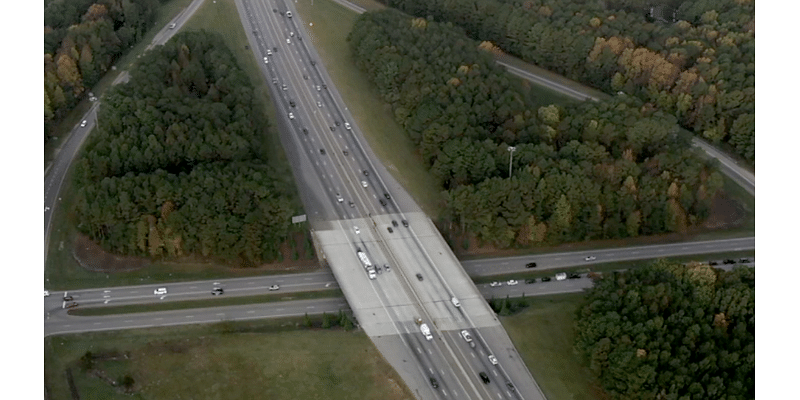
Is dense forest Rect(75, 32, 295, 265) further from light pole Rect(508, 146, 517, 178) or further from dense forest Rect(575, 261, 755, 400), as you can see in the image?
dense forest Rect(575, 261, 755, 400)

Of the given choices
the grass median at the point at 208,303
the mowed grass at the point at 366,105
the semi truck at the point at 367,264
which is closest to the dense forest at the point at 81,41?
the mowed grass at the point at 366,105

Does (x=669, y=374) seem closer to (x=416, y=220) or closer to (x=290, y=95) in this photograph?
(x=416, y=220)

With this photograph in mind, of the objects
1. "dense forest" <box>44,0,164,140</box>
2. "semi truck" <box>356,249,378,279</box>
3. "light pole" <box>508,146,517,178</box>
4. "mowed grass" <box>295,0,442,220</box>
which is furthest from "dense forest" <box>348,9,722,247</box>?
"dense forest" <box>44,0,164,140</box>

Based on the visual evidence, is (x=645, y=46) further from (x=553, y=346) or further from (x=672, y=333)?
(x=672, y=333)

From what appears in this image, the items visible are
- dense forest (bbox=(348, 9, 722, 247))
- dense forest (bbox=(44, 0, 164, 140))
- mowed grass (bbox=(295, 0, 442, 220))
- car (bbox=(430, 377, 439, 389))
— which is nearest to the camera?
car (bbox=(430, 377, 439, 389))

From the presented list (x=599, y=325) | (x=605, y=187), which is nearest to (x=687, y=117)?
(x=605, y=187)

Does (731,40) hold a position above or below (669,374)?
above

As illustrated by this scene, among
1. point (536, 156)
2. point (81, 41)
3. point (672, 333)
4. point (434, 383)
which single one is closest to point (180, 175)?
point (434, 383)
